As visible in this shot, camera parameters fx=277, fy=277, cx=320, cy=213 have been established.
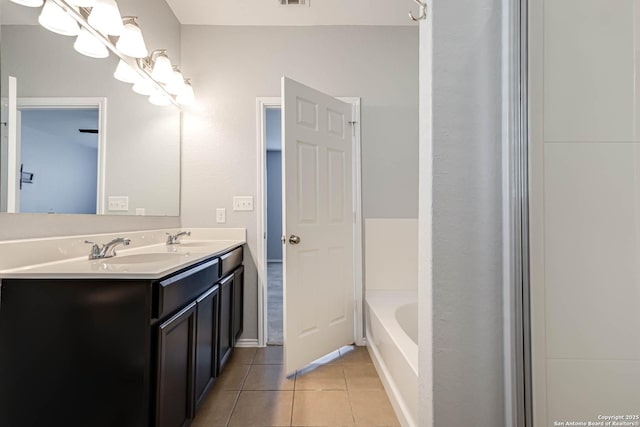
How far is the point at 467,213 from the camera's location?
82 centimetres

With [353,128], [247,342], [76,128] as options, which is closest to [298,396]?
[247,342]

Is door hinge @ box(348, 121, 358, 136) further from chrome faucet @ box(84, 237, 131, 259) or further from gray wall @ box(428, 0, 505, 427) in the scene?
chrome faucet @ box(84, 237, 131, 259)

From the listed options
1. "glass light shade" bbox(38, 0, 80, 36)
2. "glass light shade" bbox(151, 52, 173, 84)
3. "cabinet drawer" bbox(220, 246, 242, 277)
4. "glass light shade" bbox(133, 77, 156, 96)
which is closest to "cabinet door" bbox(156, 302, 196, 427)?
"cabinet drawer" bbox(220, 246, 242, 277)

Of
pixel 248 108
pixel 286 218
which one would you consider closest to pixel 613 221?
pixel 286 218

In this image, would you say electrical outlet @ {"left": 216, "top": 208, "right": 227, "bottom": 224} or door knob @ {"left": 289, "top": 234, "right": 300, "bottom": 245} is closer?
door knob @ {"left": 289, "top": 234, "right": 300, "bottom": 245}

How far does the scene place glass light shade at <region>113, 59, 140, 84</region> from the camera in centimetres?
162

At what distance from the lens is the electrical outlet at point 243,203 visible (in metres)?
2.32

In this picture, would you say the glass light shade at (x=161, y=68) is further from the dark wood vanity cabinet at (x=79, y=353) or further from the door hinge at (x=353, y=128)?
the dark wood vanity cabinet at (x=79, y=353)

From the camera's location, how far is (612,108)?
70 centimetres

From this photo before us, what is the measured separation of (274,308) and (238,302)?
125 centimetres

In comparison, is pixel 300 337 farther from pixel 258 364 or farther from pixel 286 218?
pixel 286 218

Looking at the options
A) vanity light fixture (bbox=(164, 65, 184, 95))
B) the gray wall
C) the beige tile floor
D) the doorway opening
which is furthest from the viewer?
the doorway opening

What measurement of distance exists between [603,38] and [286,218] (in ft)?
5.08

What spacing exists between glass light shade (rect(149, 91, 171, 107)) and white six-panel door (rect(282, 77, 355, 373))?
0.94 metres
